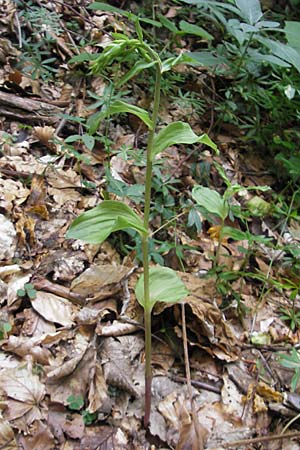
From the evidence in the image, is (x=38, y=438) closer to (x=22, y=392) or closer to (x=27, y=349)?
(x=22, y=392)

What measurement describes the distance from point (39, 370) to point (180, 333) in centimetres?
49

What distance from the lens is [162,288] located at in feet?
4.10

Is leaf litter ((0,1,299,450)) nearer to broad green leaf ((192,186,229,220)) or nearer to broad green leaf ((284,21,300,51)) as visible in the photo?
broad green leaf ((192,186,229,220))

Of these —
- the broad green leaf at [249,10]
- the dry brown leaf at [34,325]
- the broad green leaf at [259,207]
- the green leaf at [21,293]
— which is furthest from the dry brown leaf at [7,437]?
the broad green leaf at [249,10]

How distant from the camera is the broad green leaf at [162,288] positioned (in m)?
1.22

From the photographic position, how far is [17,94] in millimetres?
2287

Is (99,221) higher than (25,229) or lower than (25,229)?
higher

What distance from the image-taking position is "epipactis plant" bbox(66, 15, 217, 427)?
0.93 metres

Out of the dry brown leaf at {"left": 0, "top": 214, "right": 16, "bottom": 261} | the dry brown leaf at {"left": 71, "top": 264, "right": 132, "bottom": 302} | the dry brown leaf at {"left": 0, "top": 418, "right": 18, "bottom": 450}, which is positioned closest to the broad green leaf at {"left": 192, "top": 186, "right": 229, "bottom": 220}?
the dry brown leaf at {"left": 71, "top": 264, "right": 132, "bottom": 302}

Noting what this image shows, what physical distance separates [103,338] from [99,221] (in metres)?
0.57

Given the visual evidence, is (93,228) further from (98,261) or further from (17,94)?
(17,94)

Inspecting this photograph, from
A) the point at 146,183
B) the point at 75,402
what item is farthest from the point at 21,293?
the point at 146,183

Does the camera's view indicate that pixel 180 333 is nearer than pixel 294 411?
No

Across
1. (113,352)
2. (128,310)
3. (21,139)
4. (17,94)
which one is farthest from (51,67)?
(113,352)
